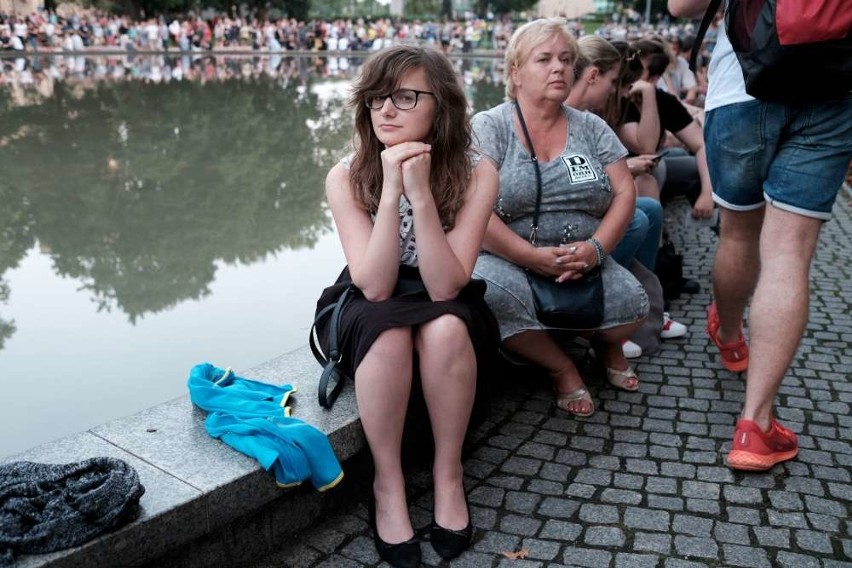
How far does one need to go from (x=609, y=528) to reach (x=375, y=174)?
146cm

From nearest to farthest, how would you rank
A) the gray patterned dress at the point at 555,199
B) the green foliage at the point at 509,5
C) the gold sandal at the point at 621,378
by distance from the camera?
1. the gray patterned dress at the point at 555,199
2. the gold sandal at the point at 621,378
3. the green foliage at the point at 509,5

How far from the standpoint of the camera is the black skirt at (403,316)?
2762 mm

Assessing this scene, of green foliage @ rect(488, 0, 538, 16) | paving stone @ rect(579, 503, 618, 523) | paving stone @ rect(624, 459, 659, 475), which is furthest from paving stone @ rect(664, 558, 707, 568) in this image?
green foliage @ rect(488, 0, 538, 16)

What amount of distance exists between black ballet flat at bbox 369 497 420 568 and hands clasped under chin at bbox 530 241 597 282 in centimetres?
134

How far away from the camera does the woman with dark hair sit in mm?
2738

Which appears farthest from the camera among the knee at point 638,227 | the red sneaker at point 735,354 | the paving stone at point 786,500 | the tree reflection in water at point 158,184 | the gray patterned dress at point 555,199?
the tree reflection in water at point 158,184

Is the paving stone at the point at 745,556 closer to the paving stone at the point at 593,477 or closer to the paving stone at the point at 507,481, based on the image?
the paving stone at the point at 593,477

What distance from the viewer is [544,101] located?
3719 millimetres

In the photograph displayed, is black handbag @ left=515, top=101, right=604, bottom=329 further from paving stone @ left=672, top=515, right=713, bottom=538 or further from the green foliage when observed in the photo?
the green foliage

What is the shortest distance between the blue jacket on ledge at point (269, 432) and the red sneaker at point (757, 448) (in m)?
1.47

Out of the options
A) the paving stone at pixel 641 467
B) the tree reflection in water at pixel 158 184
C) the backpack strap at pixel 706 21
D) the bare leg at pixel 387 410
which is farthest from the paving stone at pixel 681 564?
the tree reflection in water at pixel 158 184

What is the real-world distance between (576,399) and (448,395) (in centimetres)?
110

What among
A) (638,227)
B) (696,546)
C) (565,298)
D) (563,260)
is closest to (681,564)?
(696,546)

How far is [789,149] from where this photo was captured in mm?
3180
